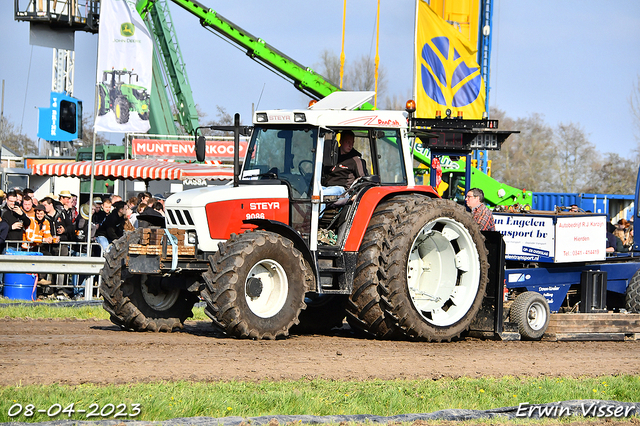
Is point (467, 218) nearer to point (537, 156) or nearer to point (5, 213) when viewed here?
point (5, 213)

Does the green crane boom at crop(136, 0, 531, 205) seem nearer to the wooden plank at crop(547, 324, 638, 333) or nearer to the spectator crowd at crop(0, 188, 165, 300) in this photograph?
the spectator crowd at crop(0, 188, 165, 300)

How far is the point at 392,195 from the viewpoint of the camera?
9.91 m

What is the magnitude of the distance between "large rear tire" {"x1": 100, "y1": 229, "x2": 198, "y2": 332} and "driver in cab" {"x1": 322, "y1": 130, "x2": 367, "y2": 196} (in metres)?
2.32

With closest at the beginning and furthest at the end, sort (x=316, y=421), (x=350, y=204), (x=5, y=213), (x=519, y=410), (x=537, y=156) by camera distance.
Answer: (x=316, y=421)
(x=519, y=410)
(x=350, y=204)
(x=5, y=213)
(x=537, y=156)

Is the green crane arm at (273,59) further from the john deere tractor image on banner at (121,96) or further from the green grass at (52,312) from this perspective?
the green grass at (52,312)

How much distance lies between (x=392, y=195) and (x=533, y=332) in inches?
111

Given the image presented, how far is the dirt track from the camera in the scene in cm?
667

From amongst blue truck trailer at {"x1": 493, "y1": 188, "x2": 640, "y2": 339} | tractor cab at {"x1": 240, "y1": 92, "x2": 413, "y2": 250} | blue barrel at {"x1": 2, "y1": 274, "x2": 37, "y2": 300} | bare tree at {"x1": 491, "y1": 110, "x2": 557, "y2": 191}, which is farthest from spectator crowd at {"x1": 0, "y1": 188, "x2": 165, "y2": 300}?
bare tree at {"x1": 491, "y1": 110, "x2": 557, "y2": 191}

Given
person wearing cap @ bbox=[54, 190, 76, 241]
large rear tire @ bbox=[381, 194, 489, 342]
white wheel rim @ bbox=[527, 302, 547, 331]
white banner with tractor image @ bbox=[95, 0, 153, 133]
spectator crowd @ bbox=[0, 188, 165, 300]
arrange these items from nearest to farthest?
large rear tire @ bbox=[381, 194, 489, 342] < white wheel rim @ bbox=[527, 302, 547, 331] < spectator crowd @ bbox=[0, 188, 165, 300] < person wearing cap @ bbox=[54, 190, 76, 241] < white banner with tractor image @ bbox=[95, 0, 153, 133]

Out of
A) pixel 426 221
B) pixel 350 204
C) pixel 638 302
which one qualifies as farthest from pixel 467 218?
pixel 638 302

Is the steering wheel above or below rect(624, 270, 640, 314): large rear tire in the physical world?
above

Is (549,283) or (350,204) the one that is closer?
(350,204)

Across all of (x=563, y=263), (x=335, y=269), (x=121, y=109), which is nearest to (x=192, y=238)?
(x=335, y=269)

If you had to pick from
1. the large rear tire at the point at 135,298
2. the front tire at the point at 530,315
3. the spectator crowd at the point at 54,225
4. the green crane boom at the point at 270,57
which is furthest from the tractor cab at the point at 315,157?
the green crane boom at the point at 270,57
